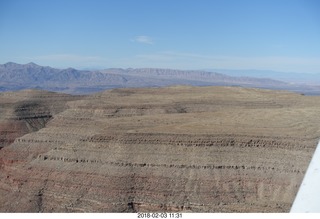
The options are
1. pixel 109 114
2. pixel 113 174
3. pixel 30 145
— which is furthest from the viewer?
pixel 109 114

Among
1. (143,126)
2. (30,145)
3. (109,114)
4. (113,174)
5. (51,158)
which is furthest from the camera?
(109,114)

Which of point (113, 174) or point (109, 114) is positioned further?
point (109, 114)

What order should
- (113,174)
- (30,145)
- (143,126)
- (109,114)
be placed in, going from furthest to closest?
(109,114)
(30,145)
(143,126)
(113,174)

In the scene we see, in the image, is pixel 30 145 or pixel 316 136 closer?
pixel 316 136

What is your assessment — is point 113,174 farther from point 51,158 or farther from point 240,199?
point 240,199

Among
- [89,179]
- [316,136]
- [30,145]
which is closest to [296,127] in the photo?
[316,136]

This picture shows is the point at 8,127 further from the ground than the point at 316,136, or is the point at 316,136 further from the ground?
the point at 316,136

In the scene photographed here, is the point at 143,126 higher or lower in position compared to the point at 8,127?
higher

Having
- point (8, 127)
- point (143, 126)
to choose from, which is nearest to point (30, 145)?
point (143, 126)

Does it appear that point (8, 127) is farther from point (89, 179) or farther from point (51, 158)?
point (89, 179)
